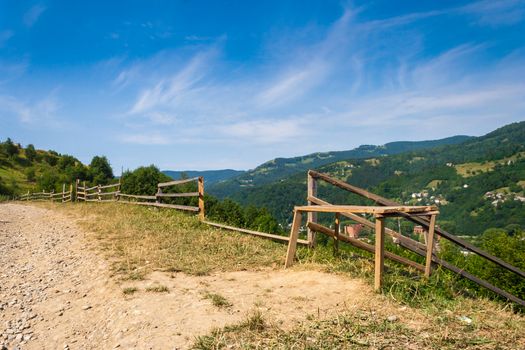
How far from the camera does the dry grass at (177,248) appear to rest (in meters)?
6.78

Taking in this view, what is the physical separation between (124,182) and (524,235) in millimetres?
55517

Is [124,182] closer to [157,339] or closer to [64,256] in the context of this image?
[64,256]

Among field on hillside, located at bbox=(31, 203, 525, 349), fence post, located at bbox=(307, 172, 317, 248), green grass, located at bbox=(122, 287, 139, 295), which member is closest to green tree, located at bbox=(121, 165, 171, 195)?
field on hillside, located at bbox=(31, 203, 525, 349)

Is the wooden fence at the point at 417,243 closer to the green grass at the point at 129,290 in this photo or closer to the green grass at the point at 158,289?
the green grass at the point at 158,289

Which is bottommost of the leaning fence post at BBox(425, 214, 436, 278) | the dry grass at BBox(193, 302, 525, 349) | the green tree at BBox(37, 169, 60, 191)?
the green tree at BBox(37, 169, 60, 191)

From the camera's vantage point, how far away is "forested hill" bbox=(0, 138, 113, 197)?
67.7m

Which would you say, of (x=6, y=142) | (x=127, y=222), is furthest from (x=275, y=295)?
(x=6, y=142)

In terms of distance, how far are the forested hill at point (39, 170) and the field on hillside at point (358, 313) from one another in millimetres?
60623

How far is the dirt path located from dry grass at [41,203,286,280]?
0.41 metres

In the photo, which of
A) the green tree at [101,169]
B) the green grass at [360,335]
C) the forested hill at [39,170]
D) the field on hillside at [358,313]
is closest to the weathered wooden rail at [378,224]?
the field on hillside at [358,313]

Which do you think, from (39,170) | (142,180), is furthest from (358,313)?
(39,170)

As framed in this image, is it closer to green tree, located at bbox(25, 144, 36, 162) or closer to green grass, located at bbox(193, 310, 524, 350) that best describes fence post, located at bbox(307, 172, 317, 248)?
green grass, located at bbox(193, 310, 524, 350)

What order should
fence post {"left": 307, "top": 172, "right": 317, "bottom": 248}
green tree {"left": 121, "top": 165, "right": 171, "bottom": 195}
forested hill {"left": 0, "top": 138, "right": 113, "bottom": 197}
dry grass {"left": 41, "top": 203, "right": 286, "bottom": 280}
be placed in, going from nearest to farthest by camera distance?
dry grass {"left": 41, "top": 203, "right": 286, "bottom": 280}
fence post {"left": 307, "top": 172, "right": 317, "bottom": 248}
green tree {"left": 121, "top": 165, "right": 171, "bottom": 195}
forested hill {"left": 0, "top": 138, "right": 113, "bottom": 197}

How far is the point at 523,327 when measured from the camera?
3801 millimetres
